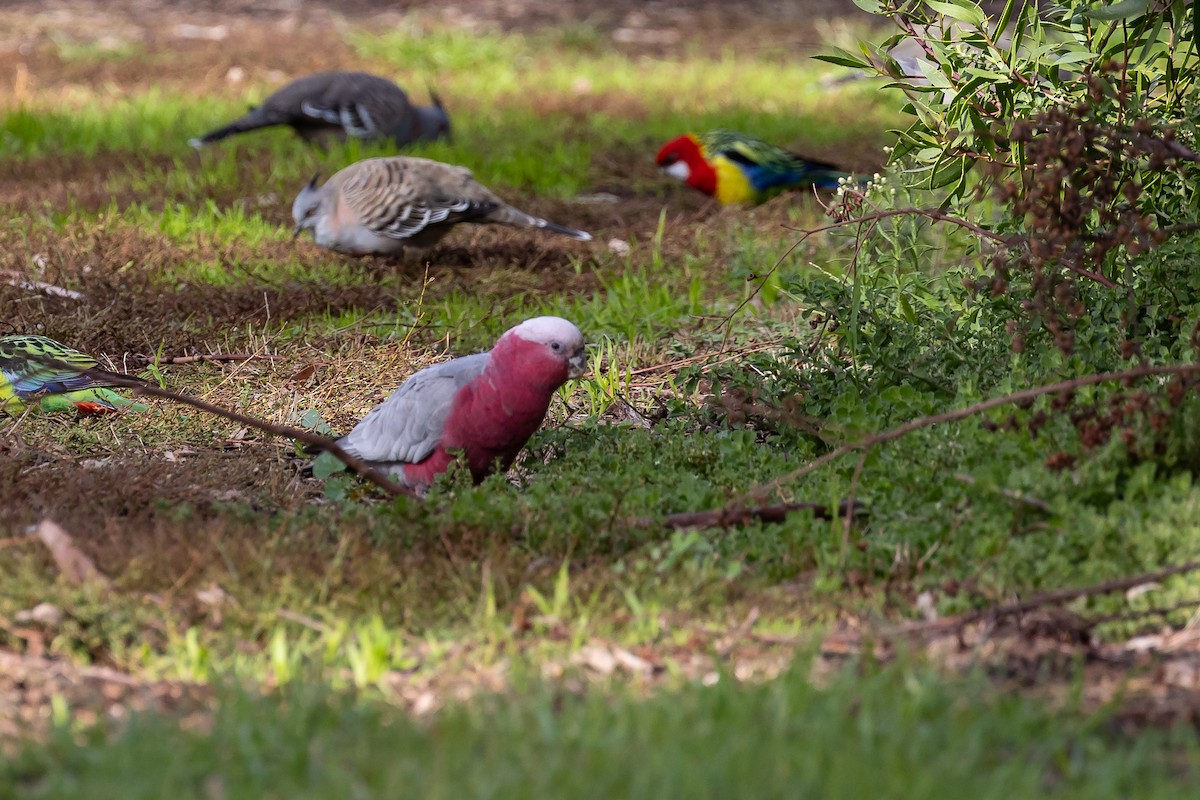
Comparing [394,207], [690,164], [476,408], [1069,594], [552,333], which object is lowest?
[690,164]

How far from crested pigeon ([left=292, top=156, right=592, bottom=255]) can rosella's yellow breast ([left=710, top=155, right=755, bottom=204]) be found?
167 cm

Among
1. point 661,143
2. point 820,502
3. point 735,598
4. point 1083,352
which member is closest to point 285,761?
point 735,598

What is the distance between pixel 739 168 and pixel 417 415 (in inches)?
165

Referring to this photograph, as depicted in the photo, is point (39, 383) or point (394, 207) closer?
point (39, 383)

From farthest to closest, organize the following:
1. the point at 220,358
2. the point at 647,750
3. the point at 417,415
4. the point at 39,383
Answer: the point at 220,358, the point at 39,383, the point at 417,415, the point at 647,750

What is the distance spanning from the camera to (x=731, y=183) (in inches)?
307

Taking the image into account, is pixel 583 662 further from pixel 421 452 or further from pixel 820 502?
pixel 421 452

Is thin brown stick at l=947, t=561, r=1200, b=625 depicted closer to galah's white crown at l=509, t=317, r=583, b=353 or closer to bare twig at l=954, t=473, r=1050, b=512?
bare twig at l=954, t=473, r=1050, b=512

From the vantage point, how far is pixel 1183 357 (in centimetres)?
364

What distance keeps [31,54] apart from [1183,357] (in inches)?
427

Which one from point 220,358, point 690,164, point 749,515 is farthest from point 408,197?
point 749,515

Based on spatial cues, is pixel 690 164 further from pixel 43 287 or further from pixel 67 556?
pixel 67 556

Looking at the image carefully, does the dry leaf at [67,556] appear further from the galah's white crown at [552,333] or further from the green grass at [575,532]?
the galah's white crown at [552,333]

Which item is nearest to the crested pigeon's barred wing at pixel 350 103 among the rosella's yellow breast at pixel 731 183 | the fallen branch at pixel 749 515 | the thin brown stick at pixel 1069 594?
the rosella's yellow breast at pixel 731 183
